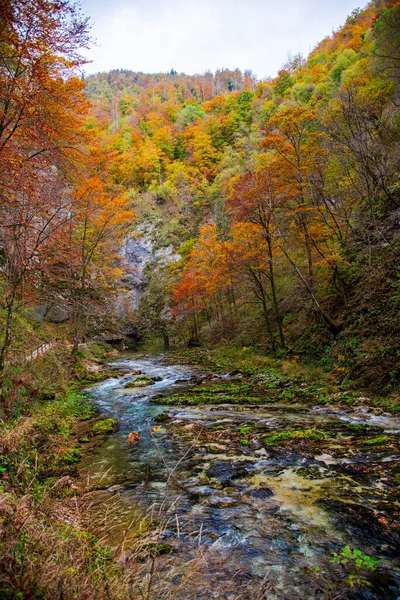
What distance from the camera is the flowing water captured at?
287 cm

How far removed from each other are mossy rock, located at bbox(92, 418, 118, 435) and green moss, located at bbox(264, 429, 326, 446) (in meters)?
3.97

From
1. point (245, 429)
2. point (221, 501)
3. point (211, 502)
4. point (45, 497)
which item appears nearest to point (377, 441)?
point (245, 429)

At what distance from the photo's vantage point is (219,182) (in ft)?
163

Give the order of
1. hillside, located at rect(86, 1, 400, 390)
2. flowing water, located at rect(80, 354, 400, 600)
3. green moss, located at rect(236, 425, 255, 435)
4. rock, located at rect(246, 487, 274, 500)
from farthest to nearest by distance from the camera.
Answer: hillside, located at rect(86, 1, 400, 390)
green moss, located at rect(236, 425, 255, 435)
rock, located at rect(246, 487, 274, 500)
flowing water, located at rect(80, 354, 400, 600)

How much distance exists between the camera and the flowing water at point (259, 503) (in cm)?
287

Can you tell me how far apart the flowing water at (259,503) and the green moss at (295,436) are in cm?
24

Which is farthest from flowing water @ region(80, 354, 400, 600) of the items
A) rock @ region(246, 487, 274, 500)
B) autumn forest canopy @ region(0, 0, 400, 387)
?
autumn forest canopy @ region(0, 0, 400, 387)

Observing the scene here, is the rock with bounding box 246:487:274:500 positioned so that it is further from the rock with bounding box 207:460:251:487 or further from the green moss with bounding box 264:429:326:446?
the green moss with bounding box 264:429:326:446

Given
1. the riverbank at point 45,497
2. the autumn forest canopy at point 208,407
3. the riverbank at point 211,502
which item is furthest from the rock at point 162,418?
the riverbank at point 45,497

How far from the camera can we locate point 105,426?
25.9ft

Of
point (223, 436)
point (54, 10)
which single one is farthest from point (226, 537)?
point (54, 10)

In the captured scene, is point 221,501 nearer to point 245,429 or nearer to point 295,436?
A: point 295,436

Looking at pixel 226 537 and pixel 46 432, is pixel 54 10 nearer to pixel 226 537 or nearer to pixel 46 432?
pixel 46 432

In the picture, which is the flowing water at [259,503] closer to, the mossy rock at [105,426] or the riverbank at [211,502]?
the riverbank at [211,502]
